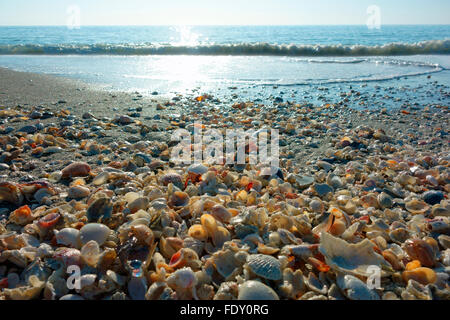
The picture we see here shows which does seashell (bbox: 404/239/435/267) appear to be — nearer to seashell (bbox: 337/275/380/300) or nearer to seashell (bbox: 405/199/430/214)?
seashell (bbox: 337/275/380/300)

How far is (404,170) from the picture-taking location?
3307 millimetres

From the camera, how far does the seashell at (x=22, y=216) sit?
215cm

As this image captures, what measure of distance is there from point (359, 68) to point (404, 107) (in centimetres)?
583

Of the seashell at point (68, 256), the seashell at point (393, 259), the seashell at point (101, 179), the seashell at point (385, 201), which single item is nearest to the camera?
the seashell at point (68, 256)

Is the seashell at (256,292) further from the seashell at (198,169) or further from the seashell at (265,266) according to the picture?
the seashell at (198,169)

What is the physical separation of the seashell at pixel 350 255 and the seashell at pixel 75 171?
2.16 m

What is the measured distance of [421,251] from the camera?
187cm

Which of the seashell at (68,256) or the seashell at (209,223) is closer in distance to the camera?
the seashell at (68,256)

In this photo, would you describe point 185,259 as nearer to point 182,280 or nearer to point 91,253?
point 182,280

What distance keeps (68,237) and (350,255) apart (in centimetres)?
157

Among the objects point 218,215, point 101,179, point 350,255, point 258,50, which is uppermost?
point 258,50

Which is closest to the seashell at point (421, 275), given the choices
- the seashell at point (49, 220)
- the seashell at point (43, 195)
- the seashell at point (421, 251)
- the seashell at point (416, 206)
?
the seashell at point (421, 251)

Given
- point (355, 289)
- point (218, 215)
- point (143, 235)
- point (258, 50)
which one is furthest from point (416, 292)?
point (258, 50)
